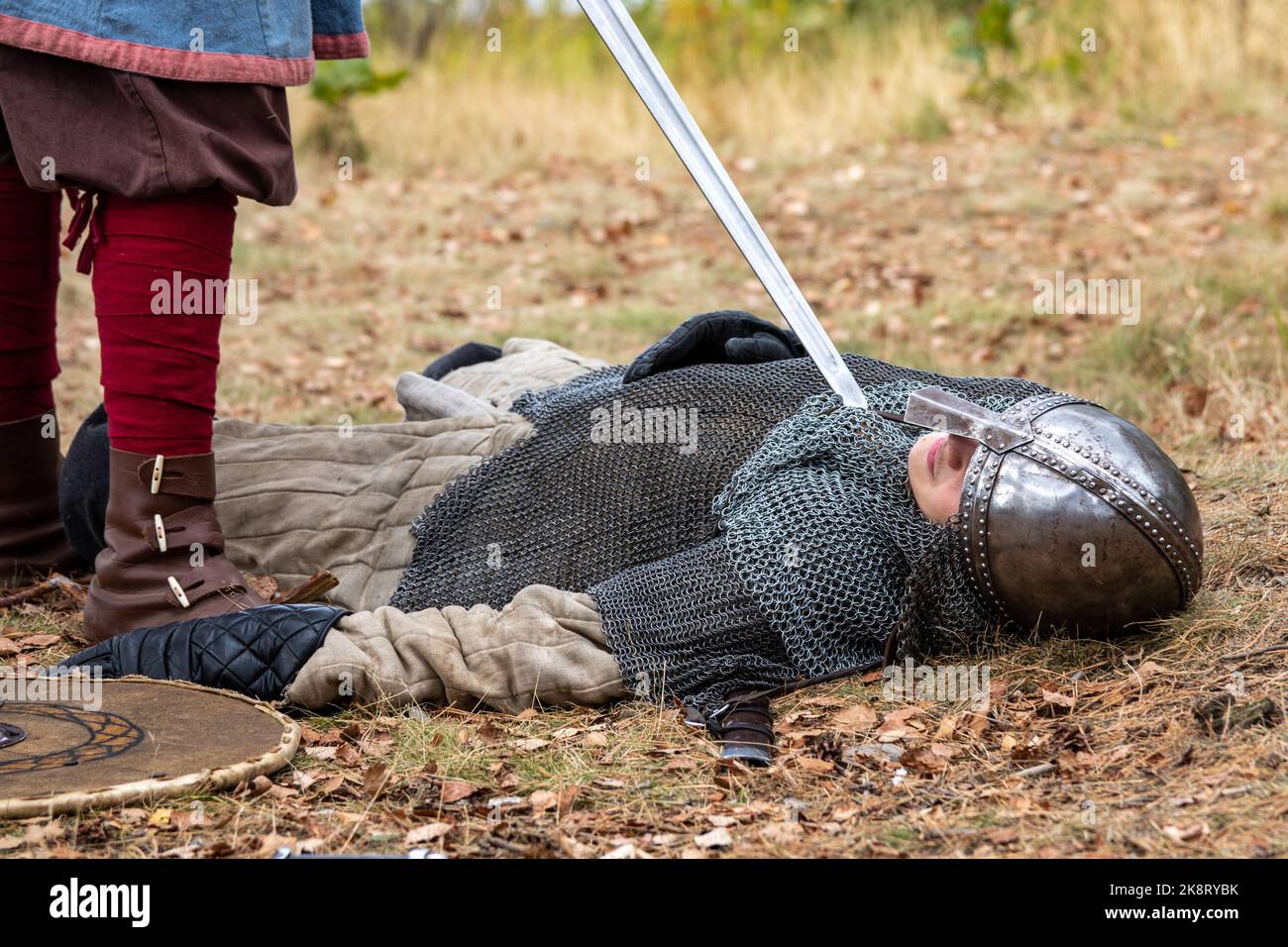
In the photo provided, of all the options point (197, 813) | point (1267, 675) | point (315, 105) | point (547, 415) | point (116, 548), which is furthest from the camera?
point (315, 105)

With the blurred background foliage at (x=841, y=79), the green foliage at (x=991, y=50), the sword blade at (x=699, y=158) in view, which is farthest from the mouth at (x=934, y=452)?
the green foliage at (x=991, y=50)

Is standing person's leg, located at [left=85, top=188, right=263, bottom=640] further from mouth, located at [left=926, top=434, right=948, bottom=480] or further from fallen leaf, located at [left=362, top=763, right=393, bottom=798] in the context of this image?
mouth, located at [left=926, top=434, right=948, bottom=480]

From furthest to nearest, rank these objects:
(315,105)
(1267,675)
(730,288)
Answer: (315,105) → (730,288) → (1267,675)

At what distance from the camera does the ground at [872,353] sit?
101 inches

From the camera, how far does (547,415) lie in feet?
13.0

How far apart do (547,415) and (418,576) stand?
0.61 meters

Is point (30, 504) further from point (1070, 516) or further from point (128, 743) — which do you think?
point (1070, 516)

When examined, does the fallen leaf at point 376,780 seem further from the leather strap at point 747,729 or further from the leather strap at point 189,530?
the leather strap at point 189,530

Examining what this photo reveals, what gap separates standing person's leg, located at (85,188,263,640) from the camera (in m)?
3.17

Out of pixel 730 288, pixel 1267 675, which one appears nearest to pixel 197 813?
pixel 1267 675

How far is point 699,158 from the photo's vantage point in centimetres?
335

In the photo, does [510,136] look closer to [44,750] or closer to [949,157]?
[949,157]

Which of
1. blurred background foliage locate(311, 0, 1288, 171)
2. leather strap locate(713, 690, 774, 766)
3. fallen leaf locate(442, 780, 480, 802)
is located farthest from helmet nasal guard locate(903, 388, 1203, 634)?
blurred background foliage locate(311, 0, 1288, 171)

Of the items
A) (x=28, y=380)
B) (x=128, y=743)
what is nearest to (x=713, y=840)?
(x=128, y=743)
